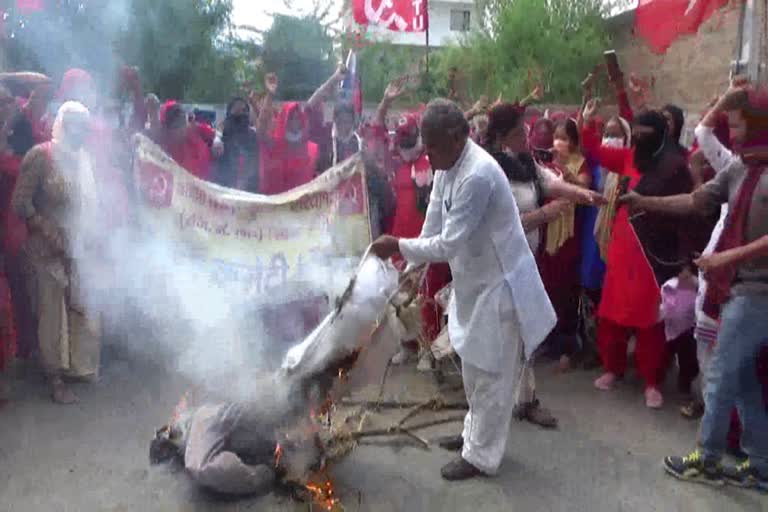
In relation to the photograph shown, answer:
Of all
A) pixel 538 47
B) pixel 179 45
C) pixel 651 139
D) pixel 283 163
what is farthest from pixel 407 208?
pixel 538 47

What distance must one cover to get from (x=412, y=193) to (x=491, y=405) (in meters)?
2.87

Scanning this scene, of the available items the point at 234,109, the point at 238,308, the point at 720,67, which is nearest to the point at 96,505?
the point at 238,308

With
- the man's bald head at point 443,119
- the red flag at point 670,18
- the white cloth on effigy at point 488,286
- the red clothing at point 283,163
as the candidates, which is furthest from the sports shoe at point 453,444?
the red flag at point 670,18

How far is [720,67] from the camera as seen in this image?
50.0 feet

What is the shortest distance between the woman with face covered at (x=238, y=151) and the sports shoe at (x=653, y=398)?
12.1 feet

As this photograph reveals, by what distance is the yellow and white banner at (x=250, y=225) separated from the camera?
5.70 meters

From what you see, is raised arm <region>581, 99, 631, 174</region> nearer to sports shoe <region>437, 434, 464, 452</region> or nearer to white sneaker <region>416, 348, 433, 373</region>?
white sneaker <region>416, 348, 433, 373</region>

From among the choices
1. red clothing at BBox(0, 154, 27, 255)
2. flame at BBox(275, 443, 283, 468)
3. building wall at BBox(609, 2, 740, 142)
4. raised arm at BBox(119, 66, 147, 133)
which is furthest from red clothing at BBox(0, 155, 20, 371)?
building wall at BBox(609, 2, 740, 142)

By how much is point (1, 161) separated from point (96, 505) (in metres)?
2.93

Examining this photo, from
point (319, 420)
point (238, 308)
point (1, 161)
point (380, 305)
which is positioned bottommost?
point (319, 420)

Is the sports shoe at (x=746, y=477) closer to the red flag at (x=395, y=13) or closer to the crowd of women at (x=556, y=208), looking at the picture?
the crowd of women at (x=556, y=208)

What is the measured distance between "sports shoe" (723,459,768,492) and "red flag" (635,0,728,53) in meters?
3.96

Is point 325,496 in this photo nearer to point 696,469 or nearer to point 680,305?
point 696,469

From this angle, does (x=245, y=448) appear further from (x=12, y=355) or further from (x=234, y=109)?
(x=234, y=109)
